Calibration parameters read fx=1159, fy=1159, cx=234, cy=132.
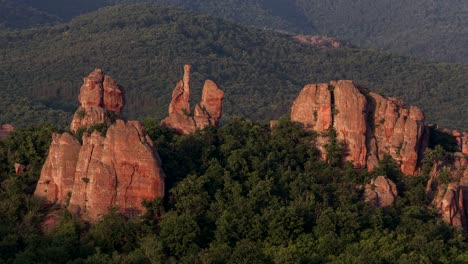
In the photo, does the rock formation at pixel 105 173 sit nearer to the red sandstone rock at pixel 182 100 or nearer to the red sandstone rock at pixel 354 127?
the red sandstone rock at pixel 182 100

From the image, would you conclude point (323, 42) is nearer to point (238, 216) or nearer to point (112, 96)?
point (112, 96)

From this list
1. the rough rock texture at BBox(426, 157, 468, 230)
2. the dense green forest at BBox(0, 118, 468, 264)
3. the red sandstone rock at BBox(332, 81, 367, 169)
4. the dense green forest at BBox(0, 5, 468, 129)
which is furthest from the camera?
the dense green forest at BBox(0, 5, 468, 129)

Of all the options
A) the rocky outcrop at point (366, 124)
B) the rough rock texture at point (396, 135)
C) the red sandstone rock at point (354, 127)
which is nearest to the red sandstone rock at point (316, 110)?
the rocky outcrop at point (366, 124)

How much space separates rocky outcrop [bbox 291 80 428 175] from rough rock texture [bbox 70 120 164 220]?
9.91 m

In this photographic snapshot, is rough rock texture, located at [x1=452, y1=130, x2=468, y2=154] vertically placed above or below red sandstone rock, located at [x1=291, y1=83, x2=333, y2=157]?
below

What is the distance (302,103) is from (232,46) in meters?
73.6

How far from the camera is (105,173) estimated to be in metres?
43.9

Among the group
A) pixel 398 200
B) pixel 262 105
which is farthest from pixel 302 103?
pixel 262 105

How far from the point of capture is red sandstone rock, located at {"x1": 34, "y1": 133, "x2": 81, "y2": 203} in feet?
148

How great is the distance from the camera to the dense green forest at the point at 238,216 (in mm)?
42000

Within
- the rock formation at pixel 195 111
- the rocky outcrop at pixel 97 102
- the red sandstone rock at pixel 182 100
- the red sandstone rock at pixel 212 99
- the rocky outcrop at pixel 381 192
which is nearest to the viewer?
the rocky outcrop at pixel 381 192

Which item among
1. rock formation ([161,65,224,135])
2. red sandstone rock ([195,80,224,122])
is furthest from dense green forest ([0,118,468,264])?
red sandstone rock ([195,80,224,122])

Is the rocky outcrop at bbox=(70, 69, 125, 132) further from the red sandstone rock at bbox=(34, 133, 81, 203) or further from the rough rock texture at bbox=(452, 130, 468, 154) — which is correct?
the rough rock texture at bbox=(452, 130, 468, 154)

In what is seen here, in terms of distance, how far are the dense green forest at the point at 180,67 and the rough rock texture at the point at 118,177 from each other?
31.5 m
